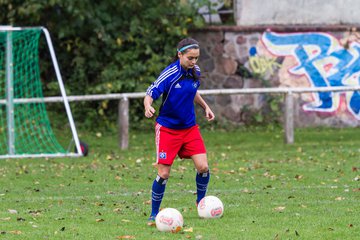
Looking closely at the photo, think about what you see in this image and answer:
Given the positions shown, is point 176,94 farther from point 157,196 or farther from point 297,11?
point 297,11

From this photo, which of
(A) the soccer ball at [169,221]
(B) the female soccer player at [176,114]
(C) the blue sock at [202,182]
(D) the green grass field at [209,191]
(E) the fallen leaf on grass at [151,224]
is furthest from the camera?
(C) the blue sock at [202,182]

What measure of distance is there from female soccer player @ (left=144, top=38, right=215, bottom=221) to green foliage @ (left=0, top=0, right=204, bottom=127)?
11.2 metres

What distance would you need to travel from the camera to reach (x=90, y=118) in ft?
70.5

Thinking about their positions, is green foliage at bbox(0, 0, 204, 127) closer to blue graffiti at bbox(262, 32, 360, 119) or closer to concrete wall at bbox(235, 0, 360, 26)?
concrete wall at bbox(235, 0, 360, 26)

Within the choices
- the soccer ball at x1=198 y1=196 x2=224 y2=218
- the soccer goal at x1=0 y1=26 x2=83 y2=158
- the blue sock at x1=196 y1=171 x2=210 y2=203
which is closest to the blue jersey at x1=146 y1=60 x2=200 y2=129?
the blue sock at x1=196 y1=171 x2=210 y2=203

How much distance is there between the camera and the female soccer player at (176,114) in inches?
380

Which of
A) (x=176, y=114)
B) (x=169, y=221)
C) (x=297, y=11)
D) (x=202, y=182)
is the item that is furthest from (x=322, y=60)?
(x=169, y=221)

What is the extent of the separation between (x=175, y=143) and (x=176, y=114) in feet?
1.00

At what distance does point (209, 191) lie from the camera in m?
12.2

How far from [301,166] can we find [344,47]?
7.51 m

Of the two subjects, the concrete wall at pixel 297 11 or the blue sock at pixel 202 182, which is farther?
the concrete wall at pixel 297 11

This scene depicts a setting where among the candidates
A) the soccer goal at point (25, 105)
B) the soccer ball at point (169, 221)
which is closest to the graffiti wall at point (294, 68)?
the soccer goal at point (25, 105)

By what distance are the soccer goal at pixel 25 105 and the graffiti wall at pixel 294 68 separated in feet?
14.4

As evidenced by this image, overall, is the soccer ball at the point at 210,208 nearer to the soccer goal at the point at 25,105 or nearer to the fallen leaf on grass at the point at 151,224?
the fallen leaf on grass at the point at 151,224
